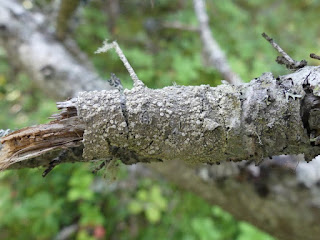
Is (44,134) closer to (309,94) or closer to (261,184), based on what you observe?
(309,94)

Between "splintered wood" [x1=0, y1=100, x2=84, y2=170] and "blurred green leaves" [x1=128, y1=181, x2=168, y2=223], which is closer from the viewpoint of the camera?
"splintered wood" [x1=0, y1=100, x2=84, y2=170]

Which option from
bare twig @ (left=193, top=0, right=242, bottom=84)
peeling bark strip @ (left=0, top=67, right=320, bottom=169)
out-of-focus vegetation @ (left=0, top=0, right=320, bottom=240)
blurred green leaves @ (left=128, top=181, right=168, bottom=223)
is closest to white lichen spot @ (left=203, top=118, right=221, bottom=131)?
peeling bark strip @ (left=0, top=67, right=320, bottom=169)

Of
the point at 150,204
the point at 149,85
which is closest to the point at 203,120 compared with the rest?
the point at 149,85

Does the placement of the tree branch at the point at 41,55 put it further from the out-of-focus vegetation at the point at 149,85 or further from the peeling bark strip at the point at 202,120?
the peeling bark strip at the point at 202,120

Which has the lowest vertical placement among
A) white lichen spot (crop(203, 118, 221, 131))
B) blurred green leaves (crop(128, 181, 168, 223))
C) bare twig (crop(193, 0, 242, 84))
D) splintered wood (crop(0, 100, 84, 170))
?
white lichen spot (crop(203, 118, 221, 131))

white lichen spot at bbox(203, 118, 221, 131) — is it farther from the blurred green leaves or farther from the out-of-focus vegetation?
the blurred green leaves

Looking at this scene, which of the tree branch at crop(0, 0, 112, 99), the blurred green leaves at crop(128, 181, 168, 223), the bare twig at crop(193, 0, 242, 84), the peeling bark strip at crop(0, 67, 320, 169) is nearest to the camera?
the peeling bark strip at crop(0, 67, 320, 169)

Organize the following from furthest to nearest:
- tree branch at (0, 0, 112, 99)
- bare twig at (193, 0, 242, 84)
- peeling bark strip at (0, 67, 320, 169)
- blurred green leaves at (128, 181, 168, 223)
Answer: blurred green leaves at (128, 181, 168, 223) < bare twig at (193, 0, 242, 84) < tree branch at (0, 0, 112, 99) < peeling bark strip at (0, 67, 320, 169)

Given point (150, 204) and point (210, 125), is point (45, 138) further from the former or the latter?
point (150, 204)
